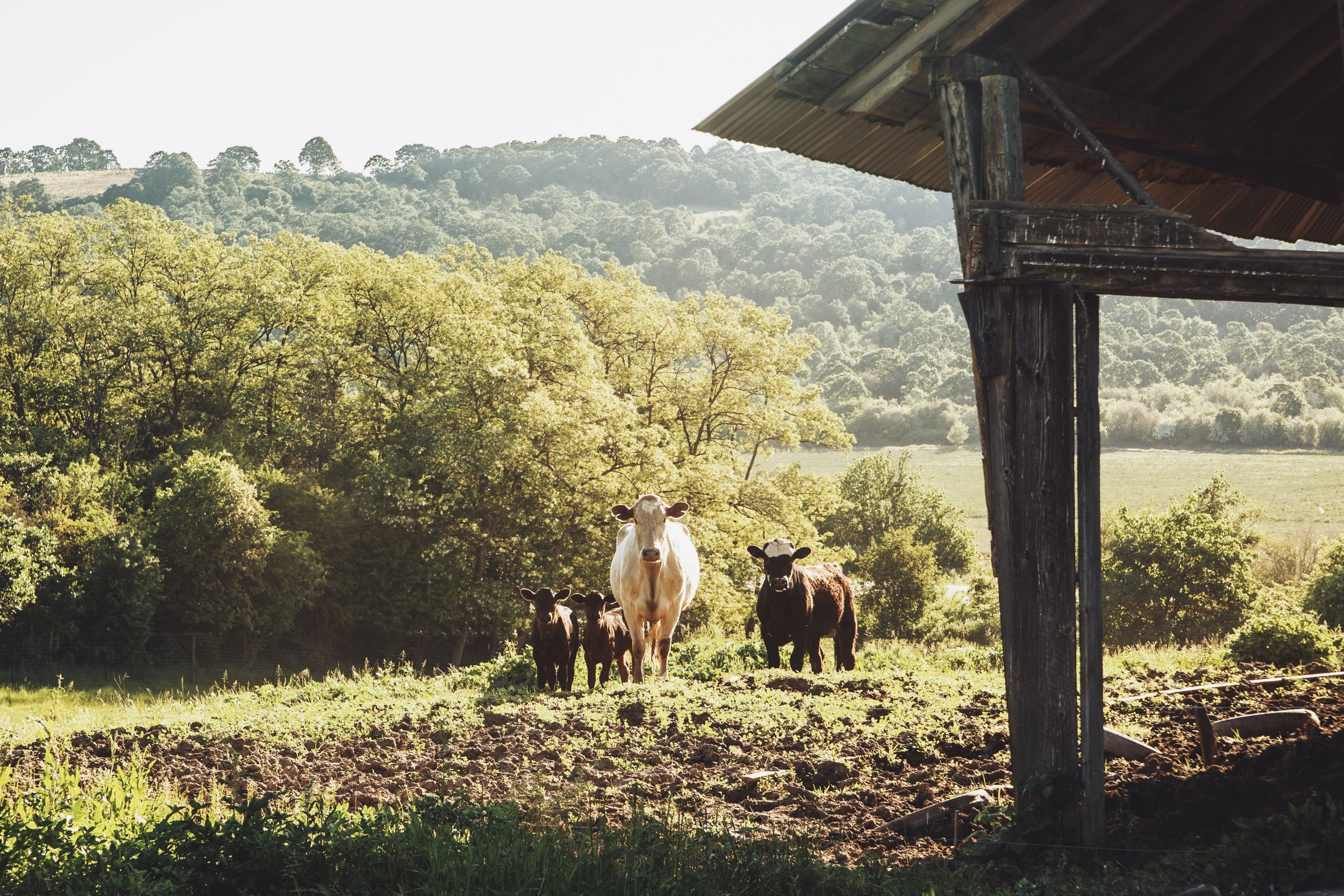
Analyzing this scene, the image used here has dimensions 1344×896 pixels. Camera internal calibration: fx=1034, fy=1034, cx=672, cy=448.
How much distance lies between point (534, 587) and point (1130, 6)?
2282cm

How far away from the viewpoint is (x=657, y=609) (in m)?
13.4

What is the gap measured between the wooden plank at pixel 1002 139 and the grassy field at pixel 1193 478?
5156cm

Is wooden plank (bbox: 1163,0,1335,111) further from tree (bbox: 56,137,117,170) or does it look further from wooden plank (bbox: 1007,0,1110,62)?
tree (bbox: 56,137,117,170)

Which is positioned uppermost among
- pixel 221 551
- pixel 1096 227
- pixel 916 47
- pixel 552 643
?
pixel 916 47

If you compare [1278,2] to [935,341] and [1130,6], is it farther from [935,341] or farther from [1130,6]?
[935,341]

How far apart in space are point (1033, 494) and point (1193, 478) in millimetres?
76954

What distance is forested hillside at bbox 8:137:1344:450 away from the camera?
90.7 m

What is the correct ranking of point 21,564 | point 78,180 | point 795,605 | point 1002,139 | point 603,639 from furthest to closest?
point 78,180 → point 21,564 → point 603,639 → point 795,605 → point 1002,139

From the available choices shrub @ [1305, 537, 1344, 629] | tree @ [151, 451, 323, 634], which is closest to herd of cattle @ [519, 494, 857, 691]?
shrub @ [1305, 537, 1344, 629]

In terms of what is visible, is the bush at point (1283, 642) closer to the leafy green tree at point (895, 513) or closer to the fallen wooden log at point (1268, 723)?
the fallen wooden log at point (1268, 723)

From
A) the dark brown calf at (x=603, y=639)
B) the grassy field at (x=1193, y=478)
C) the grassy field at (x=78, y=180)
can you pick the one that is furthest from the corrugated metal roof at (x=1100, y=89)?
the grassy field at (x=78, y=180)

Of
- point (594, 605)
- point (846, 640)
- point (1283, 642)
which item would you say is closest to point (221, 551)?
point (594, 605)

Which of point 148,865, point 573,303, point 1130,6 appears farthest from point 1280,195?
point 573,303

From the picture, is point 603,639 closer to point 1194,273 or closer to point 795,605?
point 795,605
